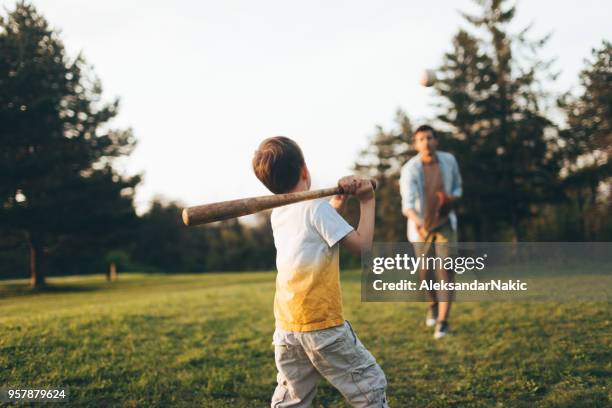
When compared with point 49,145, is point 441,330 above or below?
below

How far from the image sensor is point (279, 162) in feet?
9.24

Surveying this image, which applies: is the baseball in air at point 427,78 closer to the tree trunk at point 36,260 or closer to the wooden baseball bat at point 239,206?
the wooden baseball bat at point 239,206

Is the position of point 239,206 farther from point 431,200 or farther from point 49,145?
point 49,145

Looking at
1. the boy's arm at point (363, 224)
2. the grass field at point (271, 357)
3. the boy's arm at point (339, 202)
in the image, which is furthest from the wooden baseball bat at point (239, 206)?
the grass field at point (271, 357)

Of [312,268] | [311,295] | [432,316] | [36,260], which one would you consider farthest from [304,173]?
[36,260]

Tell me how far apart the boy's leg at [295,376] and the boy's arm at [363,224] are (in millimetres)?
629

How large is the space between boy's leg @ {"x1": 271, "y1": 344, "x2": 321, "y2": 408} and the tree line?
25.8 ft

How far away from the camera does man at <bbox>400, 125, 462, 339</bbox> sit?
6047mm

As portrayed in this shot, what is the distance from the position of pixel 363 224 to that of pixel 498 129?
27457mm

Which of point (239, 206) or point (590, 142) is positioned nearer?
point (239, 206)

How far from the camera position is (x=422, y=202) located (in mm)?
6199

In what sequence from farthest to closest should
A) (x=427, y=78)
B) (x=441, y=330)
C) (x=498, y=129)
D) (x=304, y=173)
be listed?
(x=498, y=129) < (x=427, y=78) < (x=441, y=330) < (x=304, y=173)

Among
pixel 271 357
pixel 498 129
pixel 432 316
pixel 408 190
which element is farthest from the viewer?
pixel 498 129

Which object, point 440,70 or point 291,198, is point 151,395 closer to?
point 291,198
